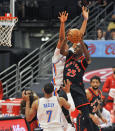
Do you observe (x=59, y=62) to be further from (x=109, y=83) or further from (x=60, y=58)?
(x=109, y=83)

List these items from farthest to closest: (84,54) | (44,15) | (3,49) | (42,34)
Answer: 1. (42,34)
2. (44,15)
3. (3,49)
4. (84,54)

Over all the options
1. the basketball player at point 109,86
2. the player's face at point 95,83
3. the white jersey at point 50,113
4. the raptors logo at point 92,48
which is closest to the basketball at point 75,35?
the white jersey at point 50,113

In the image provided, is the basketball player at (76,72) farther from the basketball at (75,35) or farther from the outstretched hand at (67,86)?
the basketball at (75,35)

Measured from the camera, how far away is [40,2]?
19016 mm

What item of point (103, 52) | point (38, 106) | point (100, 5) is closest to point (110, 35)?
point (103, 52)

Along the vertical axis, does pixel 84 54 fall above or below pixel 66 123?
above

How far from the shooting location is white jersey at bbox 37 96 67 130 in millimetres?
6719

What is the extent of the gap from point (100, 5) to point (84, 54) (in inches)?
383

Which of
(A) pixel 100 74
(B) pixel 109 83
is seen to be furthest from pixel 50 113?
(A) pixel 100 74

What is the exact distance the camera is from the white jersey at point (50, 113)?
6719 mm

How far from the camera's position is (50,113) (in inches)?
267

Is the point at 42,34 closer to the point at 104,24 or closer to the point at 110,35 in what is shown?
the point at 104,24

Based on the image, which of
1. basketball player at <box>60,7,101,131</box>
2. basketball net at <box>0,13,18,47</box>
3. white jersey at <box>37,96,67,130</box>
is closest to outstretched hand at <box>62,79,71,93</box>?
basketball player at <box>60,7,101,131</box>

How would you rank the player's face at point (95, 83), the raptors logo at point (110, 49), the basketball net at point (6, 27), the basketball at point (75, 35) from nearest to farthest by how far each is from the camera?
the basketball at point (75, 35) → the basketball net at point (6, 27) → the player's face at point (95, 83) → the raptors logo at point (110, 49)
